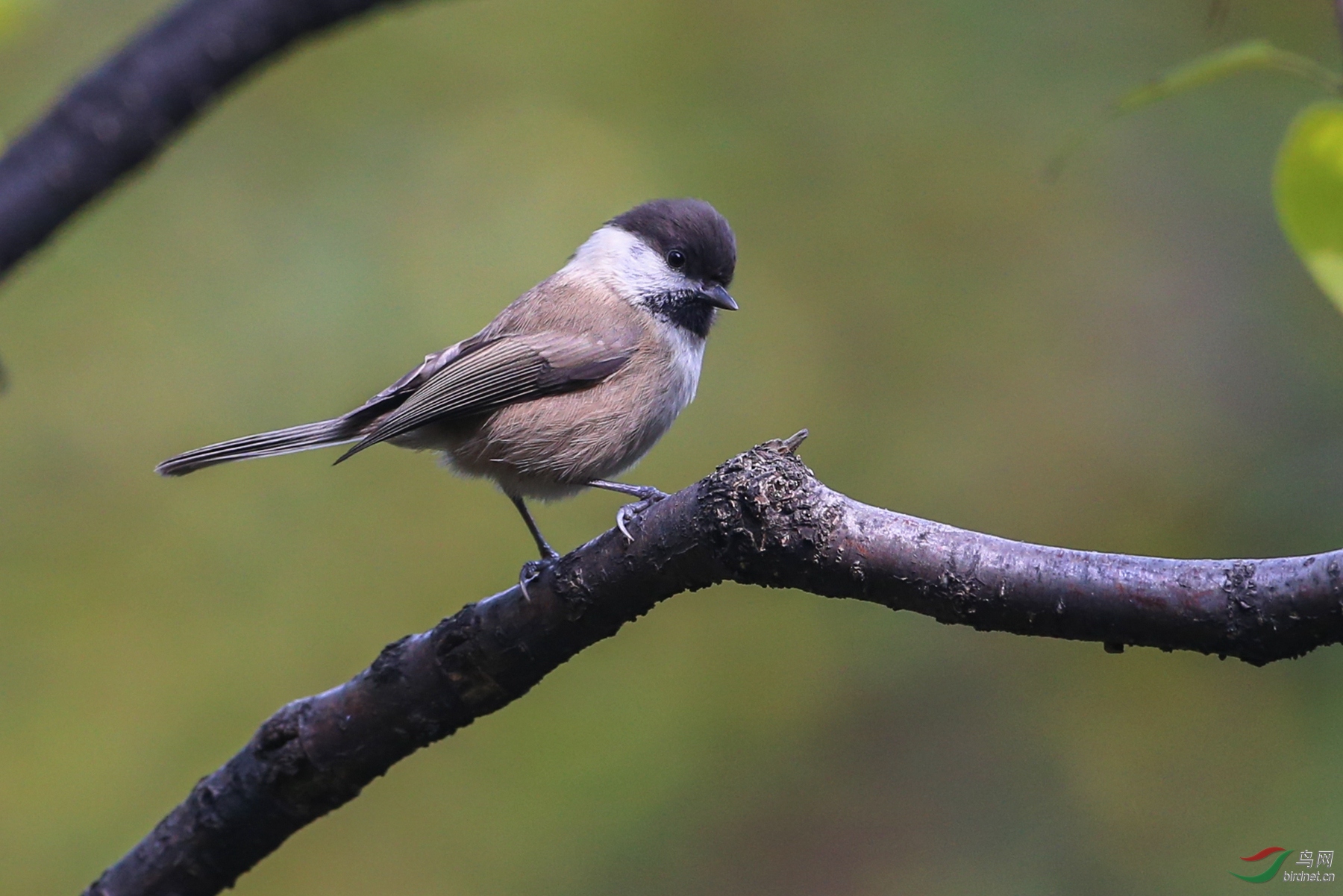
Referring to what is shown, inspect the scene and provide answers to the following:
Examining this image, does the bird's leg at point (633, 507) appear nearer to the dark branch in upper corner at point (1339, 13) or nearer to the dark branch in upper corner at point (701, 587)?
the dark branch in upper corner at point (701, 587)

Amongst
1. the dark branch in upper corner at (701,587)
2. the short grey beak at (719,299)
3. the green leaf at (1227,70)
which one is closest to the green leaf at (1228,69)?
the green leaf at (1227,70)

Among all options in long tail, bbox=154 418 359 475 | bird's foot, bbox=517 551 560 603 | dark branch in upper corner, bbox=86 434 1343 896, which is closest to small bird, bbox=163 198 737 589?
long tail, bbox=154 418 359 475

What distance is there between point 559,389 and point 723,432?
1005 mm

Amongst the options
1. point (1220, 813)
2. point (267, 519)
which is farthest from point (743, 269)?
point (1220, 813)

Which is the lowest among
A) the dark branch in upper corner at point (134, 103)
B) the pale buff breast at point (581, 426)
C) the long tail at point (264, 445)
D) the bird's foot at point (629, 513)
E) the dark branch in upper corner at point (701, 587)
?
the dark branch in upper corner at point (701, 587)

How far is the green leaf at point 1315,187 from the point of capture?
4.33 feet

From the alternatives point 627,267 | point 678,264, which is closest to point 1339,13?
point 678,264

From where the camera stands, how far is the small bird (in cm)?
318

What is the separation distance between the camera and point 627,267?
3844 millimetres

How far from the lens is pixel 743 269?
453 cm

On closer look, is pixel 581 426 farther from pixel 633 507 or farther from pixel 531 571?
pixel 633 507

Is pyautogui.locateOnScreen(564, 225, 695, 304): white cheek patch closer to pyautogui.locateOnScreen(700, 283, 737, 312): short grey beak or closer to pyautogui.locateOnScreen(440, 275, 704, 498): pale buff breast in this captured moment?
pyautogui.locateOnScreen(700, 283, 737, 312): short grey beak

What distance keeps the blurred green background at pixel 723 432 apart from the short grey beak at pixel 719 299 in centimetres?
64

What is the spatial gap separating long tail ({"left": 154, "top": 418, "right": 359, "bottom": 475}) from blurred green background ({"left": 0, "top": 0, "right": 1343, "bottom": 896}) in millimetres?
764
